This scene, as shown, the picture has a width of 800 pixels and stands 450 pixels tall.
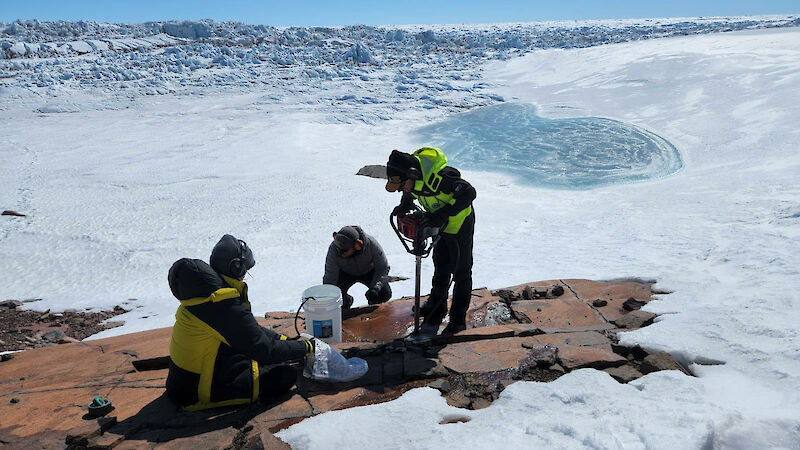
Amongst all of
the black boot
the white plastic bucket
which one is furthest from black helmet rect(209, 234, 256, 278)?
the black boot

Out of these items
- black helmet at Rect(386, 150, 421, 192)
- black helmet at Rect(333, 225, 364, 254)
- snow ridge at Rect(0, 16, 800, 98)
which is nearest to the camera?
black helmet at Rect(386, 150, 421, 192)

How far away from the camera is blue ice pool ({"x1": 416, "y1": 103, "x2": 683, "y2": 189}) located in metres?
12.4

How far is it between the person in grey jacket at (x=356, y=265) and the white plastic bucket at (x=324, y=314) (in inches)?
37.6

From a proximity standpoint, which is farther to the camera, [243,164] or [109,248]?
[243,164]

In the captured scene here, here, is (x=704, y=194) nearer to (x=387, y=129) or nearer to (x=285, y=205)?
(x=285, y=205)

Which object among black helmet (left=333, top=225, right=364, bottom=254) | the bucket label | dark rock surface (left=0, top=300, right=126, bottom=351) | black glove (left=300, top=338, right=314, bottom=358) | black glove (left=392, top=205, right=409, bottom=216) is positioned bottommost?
dark rock surface (left=0, top=300, right=126, bottom=351)

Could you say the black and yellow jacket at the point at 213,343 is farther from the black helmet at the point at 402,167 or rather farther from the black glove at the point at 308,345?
the black helmet at the point at 402,167

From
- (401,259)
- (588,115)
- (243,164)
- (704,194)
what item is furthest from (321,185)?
(588,115)

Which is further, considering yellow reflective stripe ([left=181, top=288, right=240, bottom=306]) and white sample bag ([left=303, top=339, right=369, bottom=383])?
white sample bag ([left=303, top=339, right=369, bottom=383])

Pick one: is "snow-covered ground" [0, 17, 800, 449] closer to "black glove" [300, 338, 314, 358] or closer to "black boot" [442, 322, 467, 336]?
"black glove" [300, 338, 314, 358]

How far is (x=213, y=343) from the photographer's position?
8.82ft

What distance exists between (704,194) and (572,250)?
10.7ft

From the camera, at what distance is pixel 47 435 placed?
2.60 m

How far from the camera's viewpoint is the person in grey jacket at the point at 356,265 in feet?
15.6
